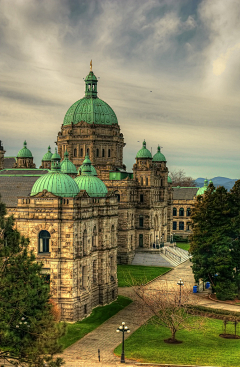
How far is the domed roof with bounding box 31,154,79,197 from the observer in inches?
2165

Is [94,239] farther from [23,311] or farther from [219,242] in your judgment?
[23,311]

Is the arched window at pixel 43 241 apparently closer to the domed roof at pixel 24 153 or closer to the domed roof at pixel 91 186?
the domed roof at pixel 91 186

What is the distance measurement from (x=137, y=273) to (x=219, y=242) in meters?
19.1

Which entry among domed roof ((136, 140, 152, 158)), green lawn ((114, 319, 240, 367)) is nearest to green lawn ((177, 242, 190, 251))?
domed roof ((136, 140, 152, 158))

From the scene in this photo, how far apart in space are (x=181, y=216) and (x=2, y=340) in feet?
333

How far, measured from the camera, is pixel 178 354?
148 ft

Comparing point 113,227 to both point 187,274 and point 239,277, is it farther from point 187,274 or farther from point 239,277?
point 187,274

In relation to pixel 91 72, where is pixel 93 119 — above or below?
below

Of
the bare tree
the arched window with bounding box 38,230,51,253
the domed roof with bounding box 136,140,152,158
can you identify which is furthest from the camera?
the domed roof with bounding box 136,140,152,158

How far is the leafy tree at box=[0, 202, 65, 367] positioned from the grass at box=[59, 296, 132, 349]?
9.29m

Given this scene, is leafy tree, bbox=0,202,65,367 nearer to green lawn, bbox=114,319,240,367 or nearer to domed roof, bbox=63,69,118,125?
green lawn, bbox=114,319,240,367

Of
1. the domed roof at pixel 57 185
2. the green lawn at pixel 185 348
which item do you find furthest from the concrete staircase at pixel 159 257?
the domed roof at pixel 57 185

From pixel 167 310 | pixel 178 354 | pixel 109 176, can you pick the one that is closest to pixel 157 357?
pixel 178 354

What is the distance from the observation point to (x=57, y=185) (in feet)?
181
